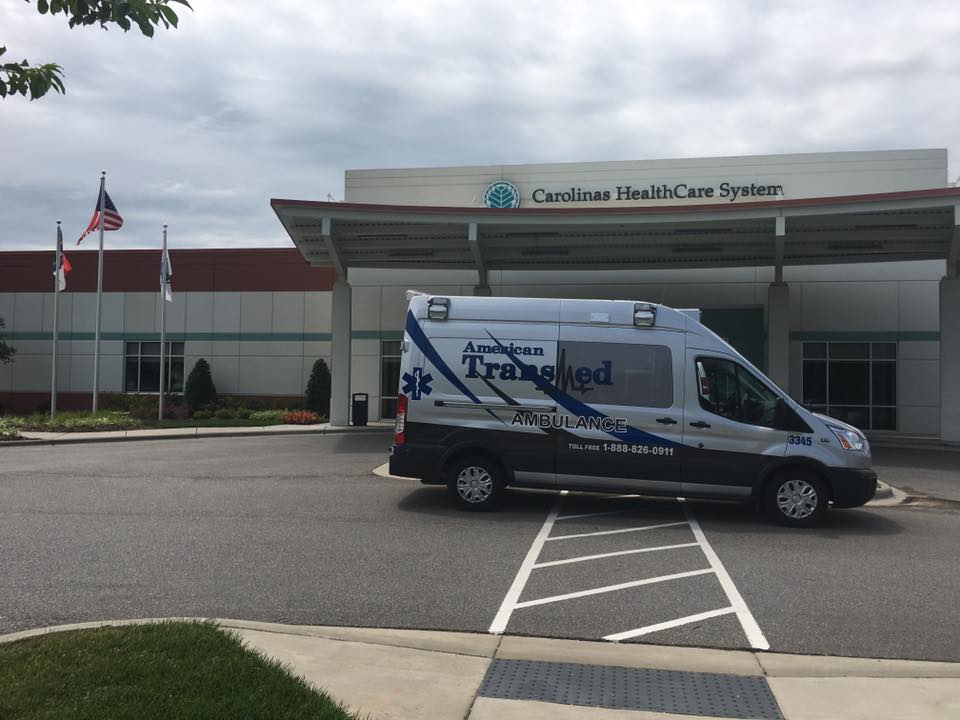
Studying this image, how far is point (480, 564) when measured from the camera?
7.70 meters

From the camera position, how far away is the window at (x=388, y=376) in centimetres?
2652

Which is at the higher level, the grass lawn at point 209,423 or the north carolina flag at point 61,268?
the north carolina flag at point 61,268

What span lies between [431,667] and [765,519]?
257 inches

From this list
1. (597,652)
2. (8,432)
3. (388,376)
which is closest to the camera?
(597,652)

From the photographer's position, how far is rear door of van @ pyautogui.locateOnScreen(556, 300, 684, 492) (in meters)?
9.91

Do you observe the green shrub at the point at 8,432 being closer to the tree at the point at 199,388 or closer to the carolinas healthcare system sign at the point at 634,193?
the tree at the point at 199,388

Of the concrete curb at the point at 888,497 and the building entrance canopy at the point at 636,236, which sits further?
the building entrance canopy at the point at 636,236

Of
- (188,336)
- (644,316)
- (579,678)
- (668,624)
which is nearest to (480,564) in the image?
(668,624)

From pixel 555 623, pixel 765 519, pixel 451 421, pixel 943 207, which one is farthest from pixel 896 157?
pixel 555 623

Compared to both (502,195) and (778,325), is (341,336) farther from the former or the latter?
(778,325)

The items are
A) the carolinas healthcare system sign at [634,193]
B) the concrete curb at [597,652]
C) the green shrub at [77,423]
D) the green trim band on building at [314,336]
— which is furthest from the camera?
the carolinas healthcare system sign at [634,193]

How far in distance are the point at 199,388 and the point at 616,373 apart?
21.9m

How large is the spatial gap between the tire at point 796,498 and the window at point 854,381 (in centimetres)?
1588

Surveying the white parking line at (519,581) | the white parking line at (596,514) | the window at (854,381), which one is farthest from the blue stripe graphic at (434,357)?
the window at (854,381)
